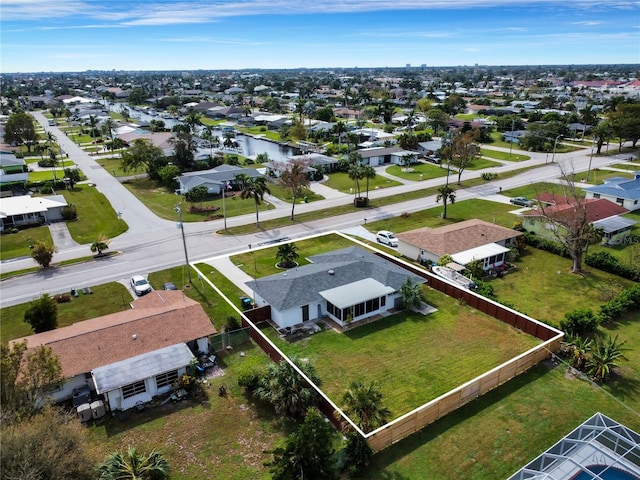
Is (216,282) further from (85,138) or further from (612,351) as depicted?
(85,138)

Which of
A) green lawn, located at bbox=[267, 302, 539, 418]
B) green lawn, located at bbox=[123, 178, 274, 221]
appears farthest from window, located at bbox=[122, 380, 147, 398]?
green lawn, located at bbox=[123, 178, 274, 221]

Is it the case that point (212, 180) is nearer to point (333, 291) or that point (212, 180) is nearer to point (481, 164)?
point (333, 291)

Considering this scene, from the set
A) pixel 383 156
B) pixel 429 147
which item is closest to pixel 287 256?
pixel 383 156

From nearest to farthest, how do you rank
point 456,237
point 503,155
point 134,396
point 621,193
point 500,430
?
point 500,430 → point 134,396 → point 456,237 → point 621,193 → point 503,155

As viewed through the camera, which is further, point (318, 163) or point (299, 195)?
point (318, 163)

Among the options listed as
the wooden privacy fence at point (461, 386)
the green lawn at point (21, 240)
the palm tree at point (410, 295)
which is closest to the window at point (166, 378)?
the wooden privacy fence at point (461, 386)

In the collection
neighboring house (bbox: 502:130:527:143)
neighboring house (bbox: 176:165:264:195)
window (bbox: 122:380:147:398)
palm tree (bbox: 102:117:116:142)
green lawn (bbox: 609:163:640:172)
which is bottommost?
window (bbox: 122:380:147:398)

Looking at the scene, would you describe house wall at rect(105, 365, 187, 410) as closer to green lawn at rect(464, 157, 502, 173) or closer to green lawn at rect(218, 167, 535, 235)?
green lawn at rect(218, 167, 535, 235)
